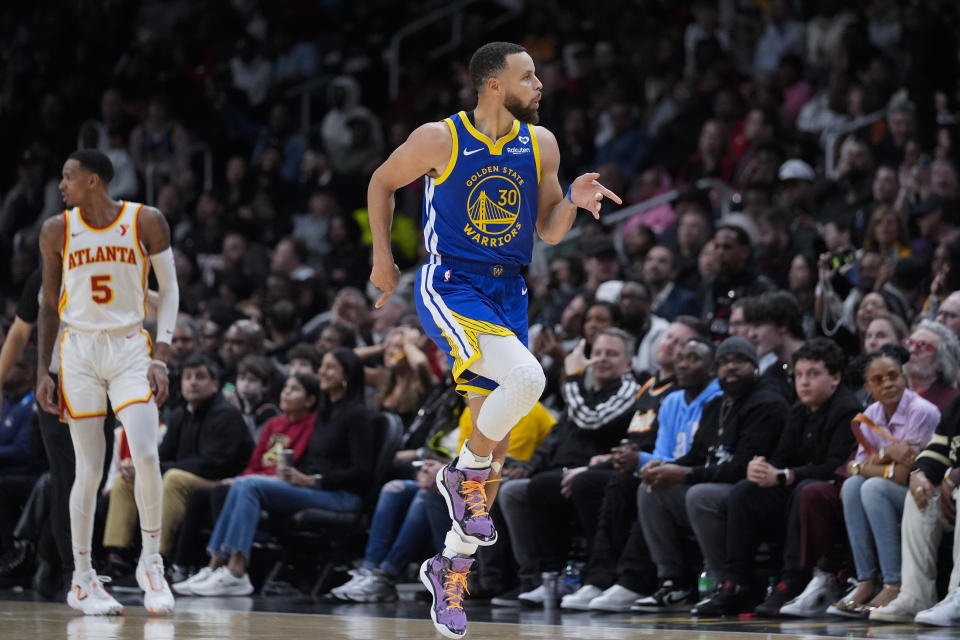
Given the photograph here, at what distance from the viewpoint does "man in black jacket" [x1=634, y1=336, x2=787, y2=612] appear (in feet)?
25.4

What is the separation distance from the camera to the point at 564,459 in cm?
872

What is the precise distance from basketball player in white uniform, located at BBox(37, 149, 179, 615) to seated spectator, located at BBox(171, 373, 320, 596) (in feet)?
6.44

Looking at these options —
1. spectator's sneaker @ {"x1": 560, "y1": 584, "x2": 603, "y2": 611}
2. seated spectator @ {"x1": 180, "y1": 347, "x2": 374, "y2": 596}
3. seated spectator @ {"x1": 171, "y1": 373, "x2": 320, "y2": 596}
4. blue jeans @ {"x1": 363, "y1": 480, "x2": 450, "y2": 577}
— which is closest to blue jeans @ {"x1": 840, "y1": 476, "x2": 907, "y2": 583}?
spectator's sneaker @ {"x1": 560, "y1": 584, "x2": 603, "y2": 611}

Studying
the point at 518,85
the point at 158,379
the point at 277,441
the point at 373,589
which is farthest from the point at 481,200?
the point at 277,441

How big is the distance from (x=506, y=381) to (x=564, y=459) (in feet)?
10.7

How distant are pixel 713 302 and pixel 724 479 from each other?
92.2 inches

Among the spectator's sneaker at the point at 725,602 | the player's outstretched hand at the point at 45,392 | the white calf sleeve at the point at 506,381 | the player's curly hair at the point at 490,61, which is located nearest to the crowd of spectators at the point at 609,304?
the spectator's sneaker at the point at 725,602

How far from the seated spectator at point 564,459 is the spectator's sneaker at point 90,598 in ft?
7.49

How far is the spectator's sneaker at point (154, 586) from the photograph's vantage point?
7.19 m

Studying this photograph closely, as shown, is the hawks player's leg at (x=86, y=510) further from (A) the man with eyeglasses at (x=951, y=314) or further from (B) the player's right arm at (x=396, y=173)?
(A) the man with eyeglasses at (x=951, y=314)

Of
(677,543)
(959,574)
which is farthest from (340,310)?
(959,574)

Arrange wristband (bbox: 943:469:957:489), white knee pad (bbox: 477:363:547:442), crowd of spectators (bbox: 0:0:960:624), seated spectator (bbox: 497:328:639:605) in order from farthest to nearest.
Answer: seated spectator (bbox: 497:328:639:605) → crowd of spectators (bbox: 0:0:960:624) → wristband (bbox: 943:469:957:489) → white knee pad (bbox: 477:363:547:442)

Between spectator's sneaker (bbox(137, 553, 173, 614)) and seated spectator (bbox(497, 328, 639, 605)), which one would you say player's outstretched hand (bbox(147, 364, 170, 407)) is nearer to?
spectator's sneaker (bbox(137, 553, 173, 614))

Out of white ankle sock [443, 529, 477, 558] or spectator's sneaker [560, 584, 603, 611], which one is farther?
spectator's sneaker [560, 584, 603, 611]
